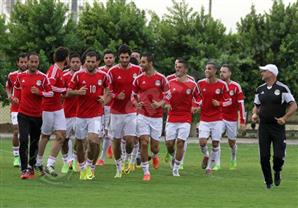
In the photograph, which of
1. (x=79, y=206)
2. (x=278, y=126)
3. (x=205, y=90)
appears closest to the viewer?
(x=79, y=206)

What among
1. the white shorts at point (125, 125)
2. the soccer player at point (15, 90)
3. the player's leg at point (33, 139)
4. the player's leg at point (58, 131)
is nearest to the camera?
the player's leg at point (58, 131)

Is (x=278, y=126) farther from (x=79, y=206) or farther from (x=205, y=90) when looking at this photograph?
(x=79, y=206)

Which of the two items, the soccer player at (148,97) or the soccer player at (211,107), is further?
the soccer player at (211,107)

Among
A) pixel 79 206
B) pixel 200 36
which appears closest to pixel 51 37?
pixel 200 36

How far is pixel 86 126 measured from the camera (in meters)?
17.6

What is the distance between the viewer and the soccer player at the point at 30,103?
17.5 m

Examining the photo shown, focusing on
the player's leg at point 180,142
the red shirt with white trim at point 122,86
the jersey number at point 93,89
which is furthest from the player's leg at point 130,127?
the jersey number at point 93,89

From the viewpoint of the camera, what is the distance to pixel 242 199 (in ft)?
47.9

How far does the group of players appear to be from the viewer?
1761cm

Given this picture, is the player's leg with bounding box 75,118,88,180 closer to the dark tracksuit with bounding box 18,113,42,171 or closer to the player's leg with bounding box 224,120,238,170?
the dark tracksuit with bounding box 18,113,42,171

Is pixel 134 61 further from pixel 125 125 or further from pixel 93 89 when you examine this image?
pixel 93 89

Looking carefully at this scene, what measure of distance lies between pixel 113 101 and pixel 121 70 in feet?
2.23

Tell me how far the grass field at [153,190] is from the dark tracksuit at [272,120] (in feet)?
1.99

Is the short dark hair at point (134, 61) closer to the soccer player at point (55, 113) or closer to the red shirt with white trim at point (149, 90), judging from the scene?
the red shirt with white trim at point (149, 90)
